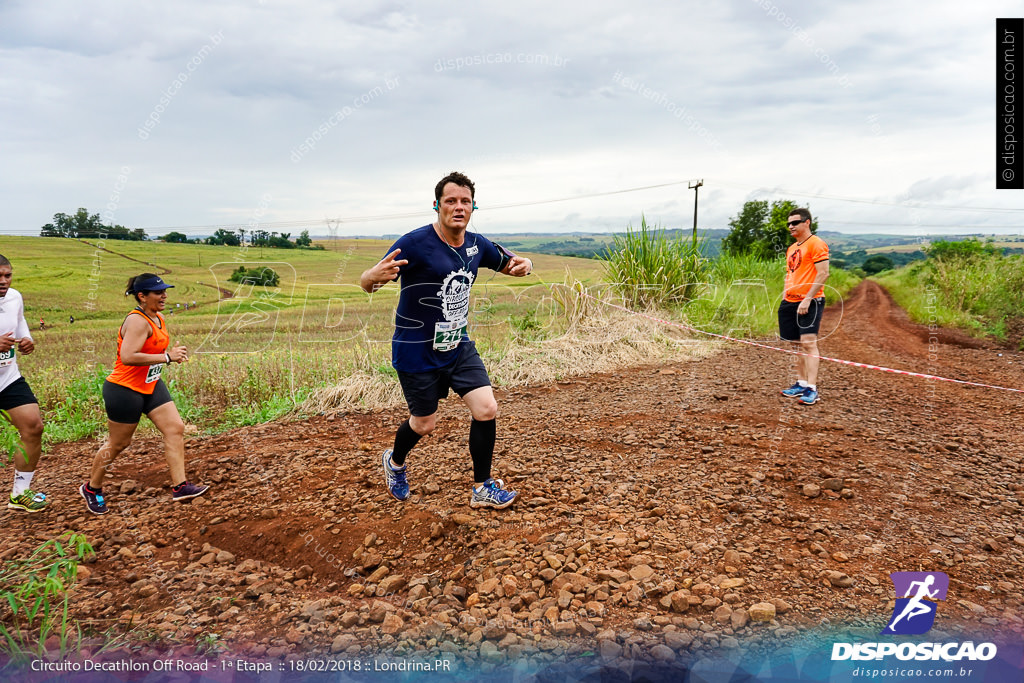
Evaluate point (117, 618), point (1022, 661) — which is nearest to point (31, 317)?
point (117, 618)

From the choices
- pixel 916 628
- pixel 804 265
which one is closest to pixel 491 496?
pixel 916 628

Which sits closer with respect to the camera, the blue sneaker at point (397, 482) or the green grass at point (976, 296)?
the blue sneaker at point (397, 482)

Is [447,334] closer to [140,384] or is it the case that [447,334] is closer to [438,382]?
[438,382]

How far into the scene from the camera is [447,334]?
3.10 m

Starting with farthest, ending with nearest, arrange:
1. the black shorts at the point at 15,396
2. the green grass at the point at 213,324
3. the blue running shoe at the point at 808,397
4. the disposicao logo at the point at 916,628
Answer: the green grass at the point at 213,324 → the blue running shoe at the point at 808,397 → the black shorts at the point at 15,396 → the disposicao logo at the point at 916,628

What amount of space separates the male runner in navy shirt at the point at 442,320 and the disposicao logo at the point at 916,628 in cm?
181

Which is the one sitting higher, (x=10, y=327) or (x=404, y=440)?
(x=10, y=327)

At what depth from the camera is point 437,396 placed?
3.21 meters

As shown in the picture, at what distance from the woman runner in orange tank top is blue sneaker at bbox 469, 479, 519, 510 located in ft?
6.28

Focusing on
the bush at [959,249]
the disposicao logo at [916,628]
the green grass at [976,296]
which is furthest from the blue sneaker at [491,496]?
the bush at [959,249]

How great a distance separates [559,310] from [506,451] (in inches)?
188

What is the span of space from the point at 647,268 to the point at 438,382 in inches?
308

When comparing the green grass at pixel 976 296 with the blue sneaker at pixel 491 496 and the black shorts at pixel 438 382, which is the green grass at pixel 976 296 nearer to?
the blue sneaker at pixel 491 496

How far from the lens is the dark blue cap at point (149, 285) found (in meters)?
3.26
